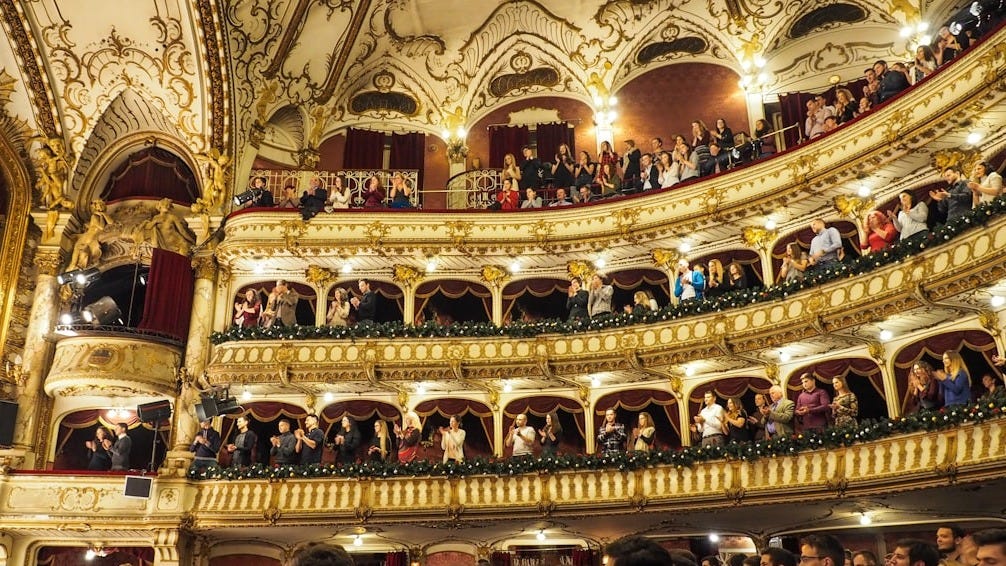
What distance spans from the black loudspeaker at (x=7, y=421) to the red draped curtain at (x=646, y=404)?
12.5 meters

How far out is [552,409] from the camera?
63.4ft

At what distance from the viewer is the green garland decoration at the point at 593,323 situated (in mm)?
14578

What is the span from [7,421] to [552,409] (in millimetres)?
11743

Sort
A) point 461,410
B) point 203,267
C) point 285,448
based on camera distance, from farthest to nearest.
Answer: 1. point 203,267
2. point 461,410
3. point 285,448

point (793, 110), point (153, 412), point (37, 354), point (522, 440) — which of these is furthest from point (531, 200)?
point (37, 354)

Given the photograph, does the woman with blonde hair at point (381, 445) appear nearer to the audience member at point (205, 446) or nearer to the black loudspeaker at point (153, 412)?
the audience member at point (205, 446)

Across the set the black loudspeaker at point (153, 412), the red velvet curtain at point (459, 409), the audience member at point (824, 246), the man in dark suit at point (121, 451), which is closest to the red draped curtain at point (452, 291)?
the red velvet curtain at point (459, 409)

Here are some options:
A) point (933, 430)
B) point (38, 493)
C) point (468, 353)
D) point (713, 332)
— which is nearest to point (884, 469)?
point (933, 430)

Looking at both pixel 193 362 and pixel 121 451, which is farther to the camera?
pixel 193 362

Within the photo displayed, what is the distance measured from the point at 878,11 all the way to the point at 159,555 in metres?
19.8

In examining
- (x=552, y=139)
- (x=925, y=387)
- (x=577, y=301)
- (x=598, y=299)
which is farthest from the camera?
(x=552, y=139)

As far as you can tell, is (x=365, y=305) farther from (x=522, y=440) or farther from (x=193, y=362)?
(x=522, y=440)

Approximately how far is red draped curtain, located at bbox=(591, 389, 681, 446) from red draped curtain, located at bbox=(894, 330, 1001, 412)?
4702mm

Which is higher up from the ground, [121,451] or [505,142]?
[505,142]
